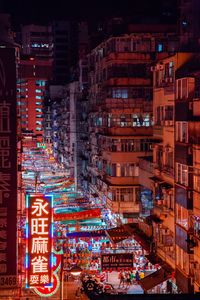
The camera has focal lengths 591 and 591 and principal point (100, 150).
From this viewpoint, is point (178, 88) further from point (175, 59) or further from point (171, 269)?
point (171, 269)

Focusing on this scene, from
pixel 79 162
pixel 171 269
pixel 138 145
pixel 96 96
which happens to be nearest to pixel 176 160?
pixel 171 269

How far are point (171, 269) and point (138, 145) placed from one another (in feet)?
49.4

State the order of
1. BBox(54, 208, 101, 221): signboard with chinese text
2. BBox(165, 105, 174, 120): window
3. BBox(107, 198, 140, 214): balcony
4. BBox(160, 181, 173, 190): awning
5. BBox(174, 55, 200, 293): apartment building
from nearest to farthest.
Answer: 1. BBox(174, 55, 200, 293): apartment building
2. BBox(160, 181, 173, 190): awning
3. BBox(165, 105, 174, 120): window
4. BBox(54, 208, 101, 221): signboard with chinese text
5. BBox(107, 198, 140, 214): balcony

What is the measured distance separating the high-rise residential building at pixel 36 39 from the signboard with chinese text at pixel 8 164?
103 m

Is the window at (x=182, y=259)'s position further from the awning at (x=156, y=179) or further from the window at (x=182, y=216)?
the awning at (x=156, y=179)

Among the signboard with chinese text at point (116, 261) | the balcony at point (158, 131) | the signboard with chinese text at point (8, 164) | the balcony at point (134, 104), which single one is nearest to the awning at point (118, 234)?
the signboard with chinese text at point (116, 261)

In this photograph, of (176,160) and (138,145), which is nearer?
(176,160)

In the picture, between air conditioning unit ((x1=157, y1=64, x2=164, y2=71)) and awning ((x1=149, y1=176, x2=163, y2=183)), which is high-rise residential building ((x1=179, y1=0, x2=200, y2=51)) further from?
awning ((x1=149, y1=176, x2=163, y2=183))

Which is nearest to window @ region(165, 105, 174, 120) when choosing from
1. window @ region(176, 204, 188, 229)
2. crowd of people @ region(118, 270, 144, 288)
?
window @ region(176, 204, 188, 229)

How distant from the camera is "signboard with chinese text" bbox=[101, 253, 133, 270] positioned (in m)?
23.9

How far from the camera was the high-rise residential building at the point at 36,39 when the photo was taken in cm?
12100

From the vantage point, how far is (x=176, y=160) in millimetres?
22000

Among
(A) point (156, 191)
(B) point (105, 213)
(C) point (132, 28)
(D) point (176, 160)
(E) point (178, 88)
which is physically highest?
(C) point (132, 28)

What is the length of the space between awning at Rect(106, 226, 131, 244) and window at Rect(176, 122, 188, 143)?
8.20 metres
